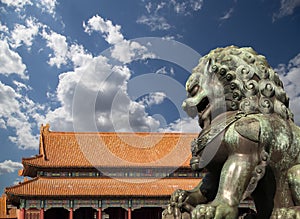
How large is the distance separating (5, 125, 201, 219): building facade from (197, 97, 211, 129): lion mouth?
22.7 m

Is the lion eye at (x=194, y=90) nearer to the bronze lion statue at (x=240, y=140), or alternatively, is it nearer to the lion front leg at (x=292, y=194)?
the bronze lion statue at (x=240, y=140)

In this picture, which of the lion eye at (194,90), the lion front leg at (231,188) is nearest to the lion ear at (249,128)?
the lion front leg at (231,188)

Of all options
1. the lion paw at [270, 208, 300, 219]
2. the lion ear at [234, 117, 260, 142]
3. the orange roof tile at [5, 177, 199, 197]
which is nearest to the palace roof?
the orange roof tile at [5, 177, 199, 197]

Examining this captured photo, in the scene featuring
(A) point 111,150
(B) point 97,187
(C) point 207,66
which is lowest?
(C) point 207,66

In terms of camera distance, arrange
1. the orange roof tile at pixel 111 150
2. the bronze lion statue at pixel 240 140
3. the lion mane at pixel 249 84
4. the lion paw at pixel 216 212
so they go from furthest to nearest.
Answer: the orange roof tile at pixel 111 150 < the lion mane at pixel 249 84 < the bronze lion statue at pixel 240 140 < the lion paw at pixel 216 212

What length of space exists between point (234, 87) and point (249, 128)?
48cm

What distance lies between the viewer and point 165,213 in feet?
11.9

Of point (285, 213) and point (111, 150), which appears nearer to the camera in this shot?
point (285, 213)

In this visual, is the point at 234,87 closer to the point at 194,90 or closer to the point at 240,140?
the point at 194,90

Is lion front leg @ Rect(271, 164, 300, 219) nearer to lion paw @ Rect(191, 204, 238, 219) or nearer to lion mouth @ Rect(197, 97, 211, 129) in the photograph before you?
lion paw @ Rect(191, 204, 238, 219)

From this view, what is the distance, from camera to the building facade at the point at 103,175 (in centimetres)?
2572

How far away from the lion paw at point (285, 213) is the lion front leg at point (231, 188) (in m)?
0.44

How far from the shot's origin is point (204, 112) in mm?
3688

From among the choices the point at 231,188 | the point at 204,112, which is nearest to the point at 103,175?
the point at 204,112
